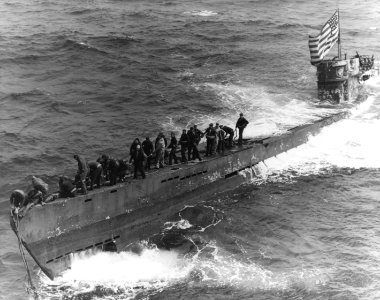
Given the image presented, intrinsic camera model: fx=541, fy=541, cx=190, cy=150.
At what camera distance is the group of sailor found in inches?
797

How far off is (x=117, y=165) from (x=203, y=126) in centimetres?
1336

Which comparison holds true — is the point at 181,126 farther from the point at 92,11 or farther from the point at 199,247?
the point at 92,11

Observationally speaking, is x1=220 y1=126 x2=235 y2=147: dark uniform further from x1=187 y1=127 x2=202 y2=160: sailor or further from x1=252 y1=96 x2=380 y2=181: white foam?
x1=187 y1=127 x2=202 y2=160: sailor

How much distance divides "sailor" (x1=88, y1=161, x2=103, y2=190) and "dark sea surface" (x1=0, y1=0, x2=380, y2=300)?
3.10 meters

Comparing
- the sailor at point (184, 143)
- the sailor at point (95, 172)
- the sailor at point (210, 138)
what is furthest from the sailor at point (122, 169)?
the sailor at point (210, 138)

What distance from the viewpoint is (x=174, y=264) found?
21.8 m

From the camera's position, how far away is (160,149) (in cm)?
2511

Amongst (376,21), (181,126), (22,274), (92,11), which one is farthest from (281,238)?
(376,21)

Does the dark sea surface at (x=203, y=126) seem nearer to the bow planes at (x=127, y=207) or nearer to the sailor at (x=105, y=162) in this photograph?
the bow planes at (x=127, y=207)

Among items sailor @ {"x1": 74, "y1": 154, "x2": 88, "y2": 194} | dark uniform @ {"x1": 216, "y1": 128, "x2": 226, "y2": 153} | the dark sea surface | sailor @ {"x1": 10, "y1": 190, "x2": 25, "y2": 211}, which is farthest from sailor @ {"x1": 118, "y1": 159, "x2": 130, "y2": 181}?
dark uniform @ {"x1": 216, "y1": 128, "x2": 226, "y2": 153}

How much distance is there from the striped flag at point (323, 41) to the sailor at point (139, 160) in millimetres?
16520

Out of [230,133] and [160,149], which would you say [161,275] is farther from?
[230,133]

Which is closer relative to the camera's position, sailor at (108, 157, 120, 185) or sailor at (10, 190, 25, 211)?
sailor at (10, 190, 25, 211)

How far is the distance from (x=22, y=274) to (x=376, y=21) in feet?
196
